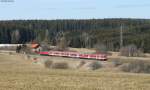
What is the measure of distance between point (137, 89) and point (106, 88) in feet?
4.56

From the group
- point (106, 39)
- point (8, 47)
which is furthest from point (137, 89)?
point (106, 39)

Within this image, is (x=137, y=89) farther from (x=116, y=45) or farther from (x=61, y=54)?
(x=116, y=45)

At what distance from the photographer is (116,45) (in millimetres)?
146750

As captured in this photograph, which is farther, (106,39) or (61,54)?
(106,39)

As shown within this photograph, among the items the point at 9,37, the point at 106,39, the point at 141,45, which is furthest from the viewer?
the point at 9,37

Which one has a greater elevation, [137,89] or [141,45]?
[137,89]

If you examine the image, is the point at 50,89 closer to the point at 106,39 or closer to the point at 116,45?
the point at 116,45

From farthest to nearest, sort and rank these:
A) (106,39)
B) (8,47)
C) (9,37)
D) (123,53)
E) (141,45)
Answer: (9,37) → (106,39) → (8,47) → (141,45) → (123,53)

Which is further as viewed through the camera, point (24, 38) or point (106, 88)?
point (24, 38)

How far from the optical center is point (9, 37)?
19612 cm

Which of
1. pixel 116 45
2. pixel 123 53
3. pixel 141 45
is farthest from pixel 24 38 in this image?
pixel 123 53

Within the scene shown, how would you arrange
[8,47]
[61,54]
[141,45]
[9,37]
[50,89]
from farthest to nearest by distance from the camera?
[9,37] → [8,47] → [141,45] → [61,54] → [50,89]

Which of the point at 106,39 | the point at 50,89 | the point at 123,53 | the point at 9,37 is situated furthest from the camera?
the point at 9,37

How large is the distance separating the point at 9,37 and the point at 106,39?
5823cm
